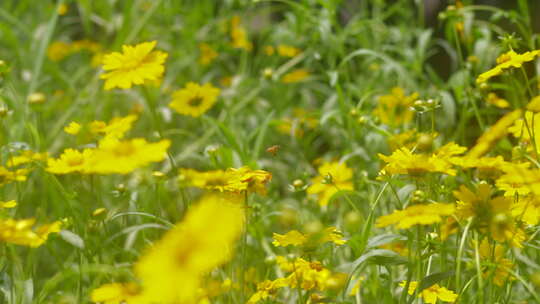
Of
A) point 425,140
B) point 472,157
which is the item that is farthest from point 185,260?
point 472,157

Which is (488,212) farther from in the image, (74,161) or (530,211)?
(74,161)

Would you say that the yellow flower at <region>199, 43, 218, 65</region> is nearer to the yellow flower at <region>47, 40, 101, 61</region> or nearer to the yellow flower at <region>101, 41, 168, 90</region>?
the yellow flower at <region>47, 40, 101, 61</region>

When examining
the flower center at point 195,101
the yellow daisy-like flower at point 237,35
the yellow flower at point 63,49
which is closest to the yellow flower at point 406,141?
the flower center at point 195,101

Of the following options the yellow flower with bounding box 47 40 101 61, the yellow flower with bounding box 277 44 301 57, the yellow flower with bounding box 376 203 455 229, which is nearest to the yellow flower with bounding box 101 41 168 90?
the yellow flower with bounding box 376 203 455 229

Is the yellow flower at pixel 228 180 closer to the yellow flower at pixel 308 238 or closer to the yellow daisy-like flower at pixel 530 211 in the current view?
the yellow flower at pixel 308 238

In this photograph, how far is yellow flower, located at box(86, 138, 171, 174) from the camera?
63cm

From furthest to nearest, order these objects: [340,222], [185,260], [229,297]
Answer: [340,222] < [229,297] < [185,260]

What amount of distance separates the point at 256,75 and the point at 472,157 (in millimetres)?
1708

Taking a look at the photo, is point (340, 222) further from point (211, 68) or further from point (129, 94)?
point (211, 68)

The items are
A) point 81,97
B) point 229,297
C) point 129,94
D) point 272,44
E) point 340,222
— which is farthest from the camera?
point 272,44

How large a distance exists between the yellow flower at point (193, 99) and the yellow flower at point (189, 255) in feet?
2.51

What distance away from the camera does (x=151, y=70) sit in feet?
3.00

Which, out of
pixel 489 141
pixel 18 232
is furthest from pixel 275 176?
pixel 18 232

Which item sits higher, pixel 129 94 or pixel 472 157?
pixel 472 157
